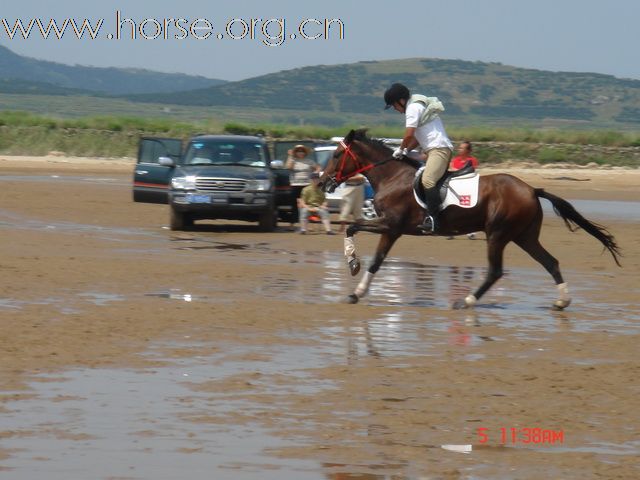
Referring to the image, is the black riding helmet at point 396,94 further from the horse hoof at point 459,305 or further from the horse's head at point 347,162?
the horse hoof at point 459,305

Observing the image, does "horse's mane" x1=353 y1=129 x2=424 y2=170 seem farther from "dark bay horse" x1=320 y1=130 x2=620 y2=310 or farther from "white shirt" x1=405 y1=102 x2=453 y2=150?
"white shirt" x1=405 y1=102 x2=453 y2=150

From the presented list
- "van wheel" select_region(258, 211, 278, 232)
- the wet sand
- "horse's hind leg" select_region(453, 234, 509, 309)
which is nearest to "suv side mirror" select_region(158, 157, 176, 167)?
"van wheel" select_region(258, 211, 278, 232)

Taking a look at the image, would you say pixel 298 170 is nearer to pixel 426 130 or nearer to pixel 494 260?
pixel 426 130

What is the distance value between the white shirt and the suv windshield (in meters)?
9.89

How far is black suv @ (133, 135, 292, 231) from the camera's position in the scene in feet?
78.1

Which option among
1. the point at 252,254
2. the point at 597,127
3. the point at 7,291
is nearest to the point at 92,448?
the point at 7,291

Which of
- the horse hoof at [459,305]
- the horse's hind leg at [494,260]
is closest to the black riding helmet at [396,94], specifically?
the horse's hind leg at [494,260]

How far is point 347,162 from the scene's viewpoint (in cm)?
1600

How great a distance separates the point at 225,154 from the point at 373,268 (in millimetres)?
10569

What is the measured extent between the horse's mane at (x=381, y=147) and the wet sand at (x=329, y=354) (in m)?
1.42

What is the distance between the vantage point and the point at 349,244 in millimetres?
15266

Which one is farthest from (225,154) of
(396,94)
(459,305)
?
(459,305)

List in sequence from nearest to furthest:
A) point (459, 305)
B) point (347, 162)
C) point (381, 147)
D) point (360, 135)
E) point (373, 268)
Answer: point (459, 305) < point (373, 268) < point (381, 147) < point (347, 162) < point (360, 135)

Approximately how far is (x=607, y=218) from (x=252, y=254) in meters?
13.2
